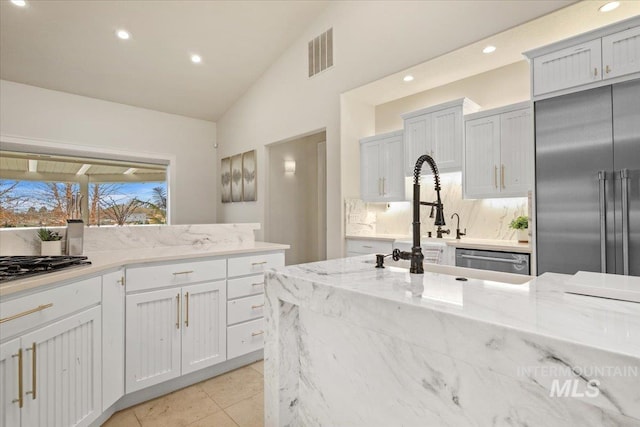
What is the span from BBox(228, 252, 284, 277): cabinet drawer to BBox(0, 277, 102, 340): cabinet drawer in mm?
938

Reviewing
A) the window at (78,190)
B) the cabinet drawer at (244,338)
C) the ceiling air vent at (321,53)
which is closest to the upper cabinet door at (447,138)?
the ceiling air vent at (321,53)

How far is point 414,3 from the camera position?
11.1 ft

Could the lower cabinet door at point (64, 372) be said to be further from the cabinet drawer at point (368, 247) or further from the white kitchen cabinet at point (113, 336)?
the cabinet drawer at point (368, 247)

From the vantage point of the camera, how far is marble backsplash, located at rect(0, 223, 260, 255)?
2.12m

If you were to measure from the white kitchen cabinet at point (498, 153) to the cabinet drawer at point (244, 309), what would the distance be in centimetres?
238

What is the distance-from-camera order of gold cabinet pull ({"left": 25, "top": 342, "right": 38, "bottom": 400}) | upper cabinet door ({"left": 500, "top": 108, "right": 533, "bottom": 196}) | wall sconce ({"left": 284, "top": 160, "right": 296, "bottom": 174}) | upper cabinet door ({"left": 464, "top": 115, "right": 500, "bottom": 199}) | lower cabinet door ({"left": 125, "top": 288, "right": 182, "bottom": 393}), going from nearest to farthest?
gold cabinet pull ({"left": 25, "top": 342, "right": 38, "bottom": 400}), lower cabinet door ({"left": 125, "top": 288, "right": 182, "bottom": 393}), upper cabinet door ({"left": 500, "top": 108, "right": 533, "bottom": 196}), upper cabinet door ({"left": 464, "top": 115, "right": 500, "bottom": 199}), wall sconce ({"left": 284, "top": 160, "right": 296, "bottom": 174})

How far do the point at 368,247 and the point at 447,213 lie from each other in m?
1.06

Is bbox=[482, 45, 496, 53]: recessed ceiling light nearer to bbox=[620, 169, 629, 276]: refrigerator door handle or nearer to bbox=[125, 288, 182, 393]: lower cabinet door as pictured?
bbox=[620, 169, 629, 276]: refrigerator door handle

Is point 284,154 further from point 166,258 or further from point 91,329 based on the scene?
point 91,329

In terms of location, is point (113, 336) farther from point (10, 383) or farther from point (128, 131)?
point (128, 131)

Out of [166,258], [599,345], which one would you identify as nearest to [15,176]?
[166,258]

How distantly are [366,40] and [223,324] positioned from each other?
3.47m

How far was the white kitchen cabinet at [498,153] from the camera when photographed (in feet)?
9.78

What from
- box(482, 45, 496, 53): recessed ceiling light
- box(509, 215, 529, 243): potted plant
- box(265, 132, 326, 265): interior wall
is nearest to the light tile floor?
box(509, 215, 529, 243): potted plant
